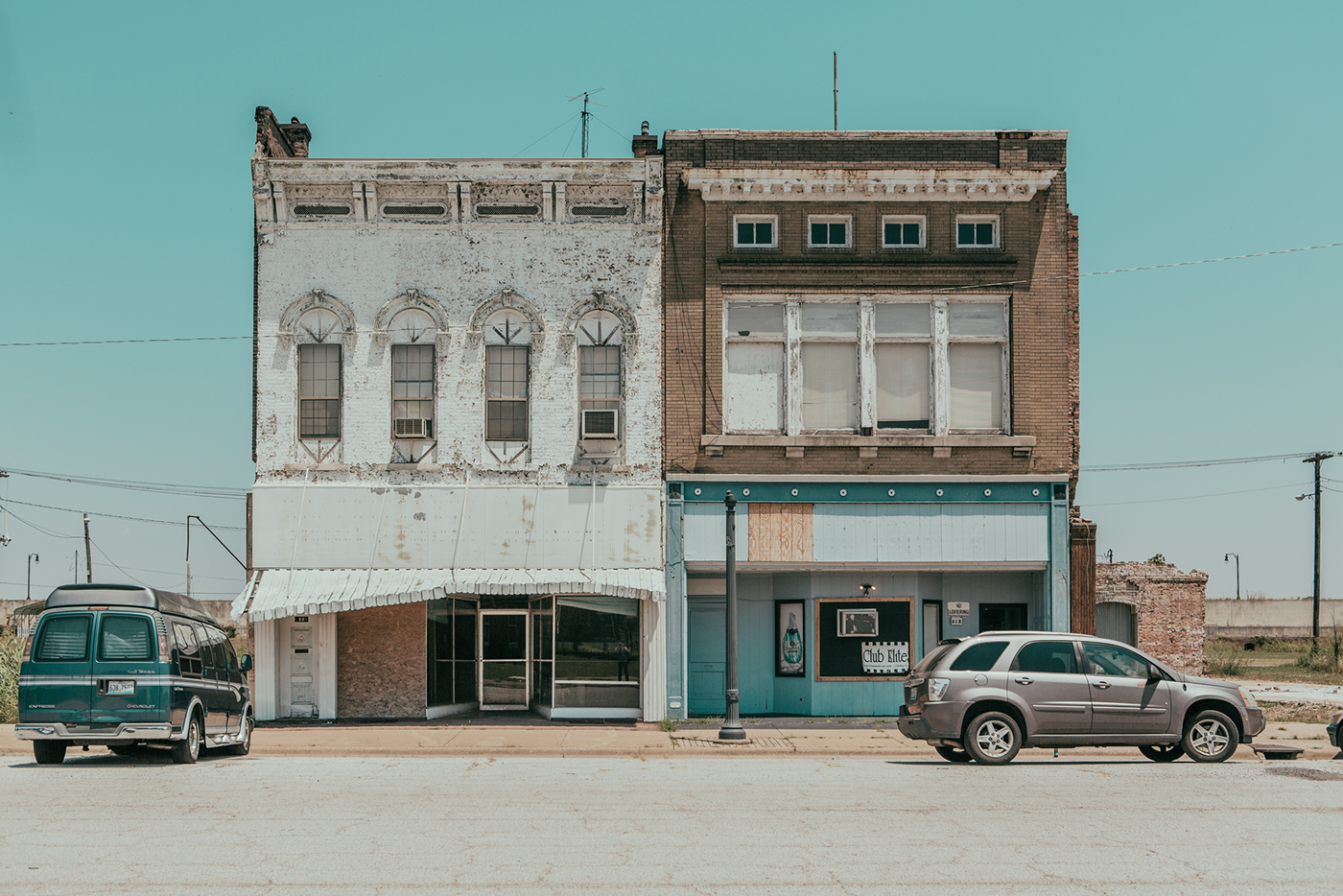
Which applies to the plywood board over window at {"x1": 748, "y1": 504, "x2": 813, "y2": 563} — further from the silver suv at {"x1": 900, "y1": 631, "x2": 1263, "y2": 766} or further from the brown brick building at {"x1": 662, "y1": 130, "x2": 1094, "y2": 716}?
the silver suv at {"x1": 900, "y1": 631, "x2": 1263, "y2": 766}

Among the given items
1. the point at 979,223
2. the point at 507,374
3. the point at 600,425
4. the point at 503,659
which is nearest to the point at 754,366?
the point at 600,425

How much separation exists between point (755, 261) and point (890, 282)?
2416 millimetres

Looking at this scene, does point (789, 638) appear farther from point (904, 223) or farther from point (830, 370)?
point (904, 223)

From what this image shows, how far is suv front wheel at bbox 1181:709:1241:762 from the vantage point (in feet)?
50.1

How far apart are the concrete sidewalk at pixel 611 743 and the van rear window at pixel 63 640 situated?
8.63 ft

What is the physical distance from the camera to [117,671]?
1471 cm

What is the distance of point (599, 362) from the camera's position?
21875mm

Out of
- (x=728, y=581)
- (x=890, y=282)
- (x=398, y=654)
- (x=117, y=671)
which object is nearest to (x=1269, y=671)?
(x=890, y=282)

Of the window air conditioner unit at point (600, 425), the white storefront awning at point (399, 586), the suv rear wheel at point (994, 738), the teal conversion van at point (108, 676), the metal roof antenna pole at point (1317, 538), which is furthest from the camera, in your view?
the metal roof antenna pole at point (1317, 538)

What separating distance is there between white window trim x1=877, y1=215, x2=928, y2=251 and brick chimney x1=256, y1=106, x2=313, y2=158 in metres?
11.1

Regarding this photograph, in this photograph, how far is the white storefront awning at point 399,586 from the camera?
20.2 m

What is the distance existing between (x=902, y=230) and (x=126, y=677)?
14.6 m

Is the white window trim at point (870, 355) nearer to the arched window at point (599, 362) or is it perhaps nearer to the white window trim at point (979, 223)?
the white window trim at point (979, 223)

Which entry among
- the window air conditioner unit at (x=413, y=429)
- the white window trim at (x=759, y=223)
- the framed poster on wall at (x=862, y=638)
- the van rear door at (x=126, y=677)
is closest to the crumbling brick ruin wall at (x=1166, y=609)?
the framed poster on wall at (x=862, y=638)
